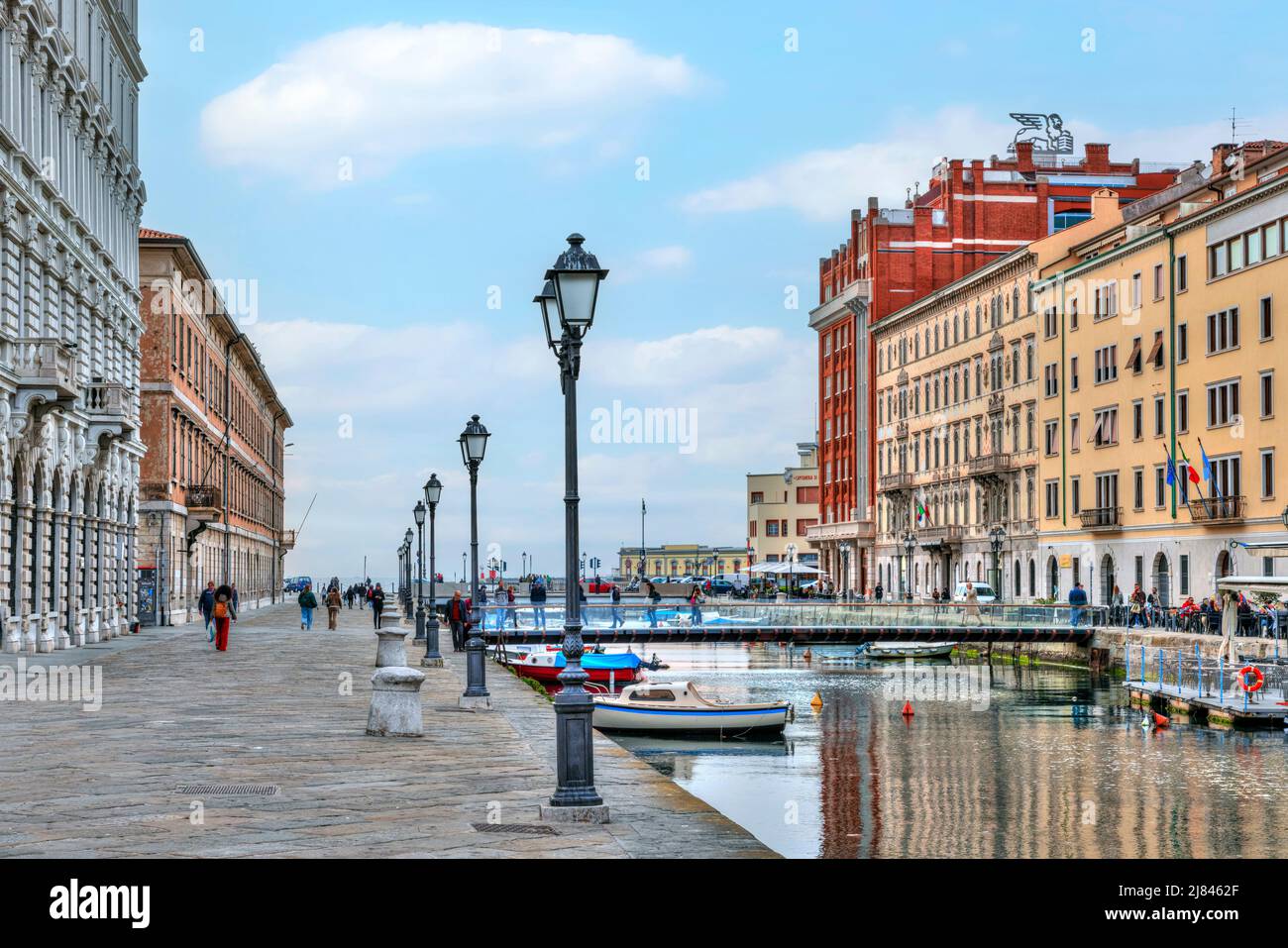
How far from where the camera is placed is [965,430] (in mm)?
86062

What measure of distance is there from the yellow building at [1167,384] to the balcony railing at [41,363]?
3841cm

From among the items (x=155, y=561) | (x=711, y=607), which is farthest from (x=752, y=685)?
(x=155, y=561)

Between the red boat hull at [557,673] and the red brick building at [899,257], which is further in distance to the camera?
the red brick building at [899,257]

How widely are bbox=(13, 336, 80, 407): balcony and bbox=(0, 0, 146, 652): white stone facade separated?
0.04m

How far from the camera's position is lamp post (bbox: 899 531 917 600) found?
8538 cm

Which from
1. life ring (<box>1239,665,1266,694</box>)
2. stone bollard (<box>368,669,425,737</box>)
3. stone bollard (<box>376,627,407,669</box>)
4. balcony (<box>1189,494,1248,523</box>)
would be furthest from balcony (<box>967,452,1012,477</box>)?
stone bollard (<box>368,669,425,737</box>)

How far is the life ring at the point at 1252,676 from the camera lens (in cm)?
3978

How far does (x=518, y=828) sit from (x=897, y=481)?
85.0m

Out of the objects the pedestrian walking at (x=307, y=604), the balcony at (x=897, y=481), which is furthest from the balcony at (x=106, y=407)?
the balcony at (x=897, y=481)

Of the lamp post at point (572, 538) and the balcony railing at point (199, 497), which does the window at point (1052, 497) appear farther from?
the lamp post at point (572, 538)

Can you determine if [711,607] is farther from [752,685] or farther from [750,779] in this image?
[750,779]

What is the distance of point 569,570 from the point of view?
45.9 ft
